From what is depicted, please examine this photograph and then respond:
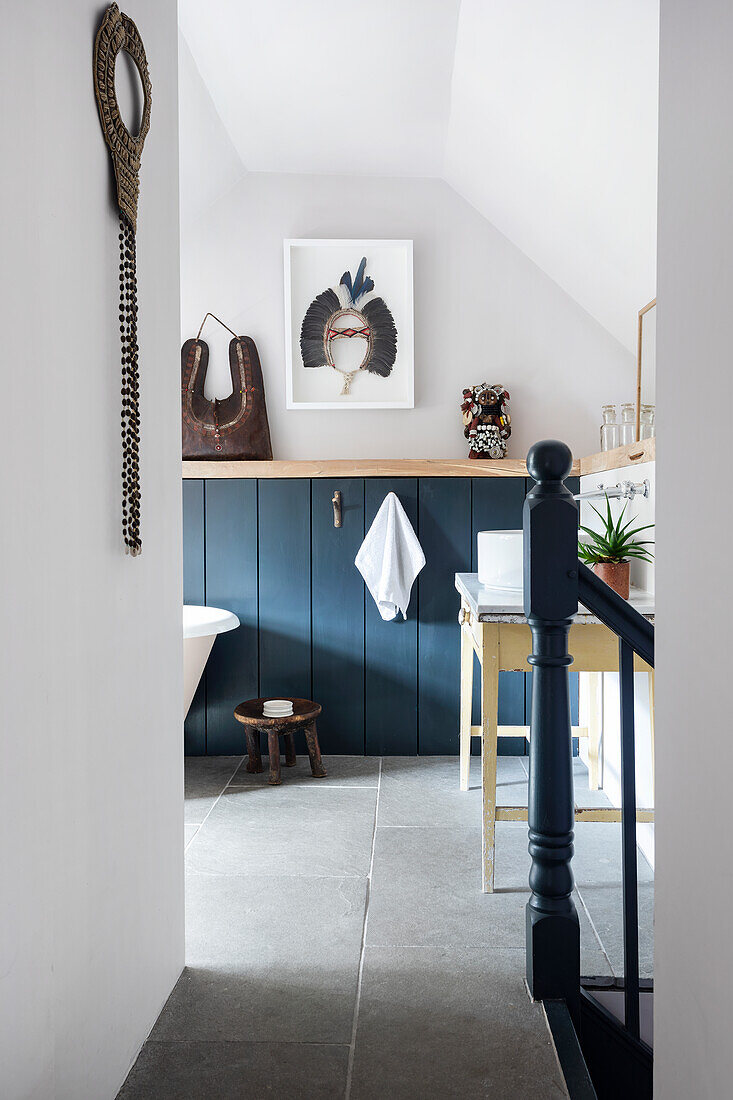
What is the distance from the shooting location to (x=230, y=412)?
362cm

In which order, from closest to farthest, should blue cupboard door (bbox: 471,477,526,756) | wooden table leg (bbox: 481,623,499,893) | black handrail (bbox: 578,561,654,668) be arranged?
black handrail (bbox: 578,561,654,668), wooden table leg (bbox: 481,623,499,893), blue cupboard door (bbox: 471,477,526,756)

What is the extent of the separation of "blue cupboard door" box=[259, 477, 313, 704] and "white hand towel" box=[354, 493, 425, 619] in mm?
278

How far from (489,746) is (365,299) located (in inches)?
84.5

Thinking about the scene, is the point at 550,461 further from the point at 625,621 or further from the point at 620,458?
the point at 620,458

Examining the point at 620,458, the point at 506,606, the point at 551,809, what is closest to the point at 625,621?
the point at 551,809

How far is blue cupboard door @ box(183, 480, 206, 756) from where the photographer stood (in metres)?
3.61

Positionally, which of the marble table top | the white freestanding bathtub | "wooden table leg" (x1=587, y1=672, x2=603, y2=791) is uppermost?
the marble table top

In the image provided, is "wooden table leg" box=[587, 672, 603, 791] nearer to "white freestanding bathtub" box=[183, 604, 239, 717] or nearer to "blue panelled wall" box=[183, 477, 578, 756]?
"blue panelled wall" box=[183, 477, 578, 756]

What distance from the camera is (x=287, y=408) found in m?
3.68

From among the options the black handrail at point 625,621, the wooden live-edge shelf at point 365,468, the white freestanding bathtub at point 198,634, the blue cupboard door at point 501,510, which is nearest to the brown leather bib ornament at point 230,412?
the wooden live-edge shelf at point 365,468

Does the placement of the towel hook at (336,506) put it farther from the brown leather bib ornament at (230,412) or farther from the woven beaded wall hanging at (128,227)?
the woven beaded wall hanging at (128,227)
